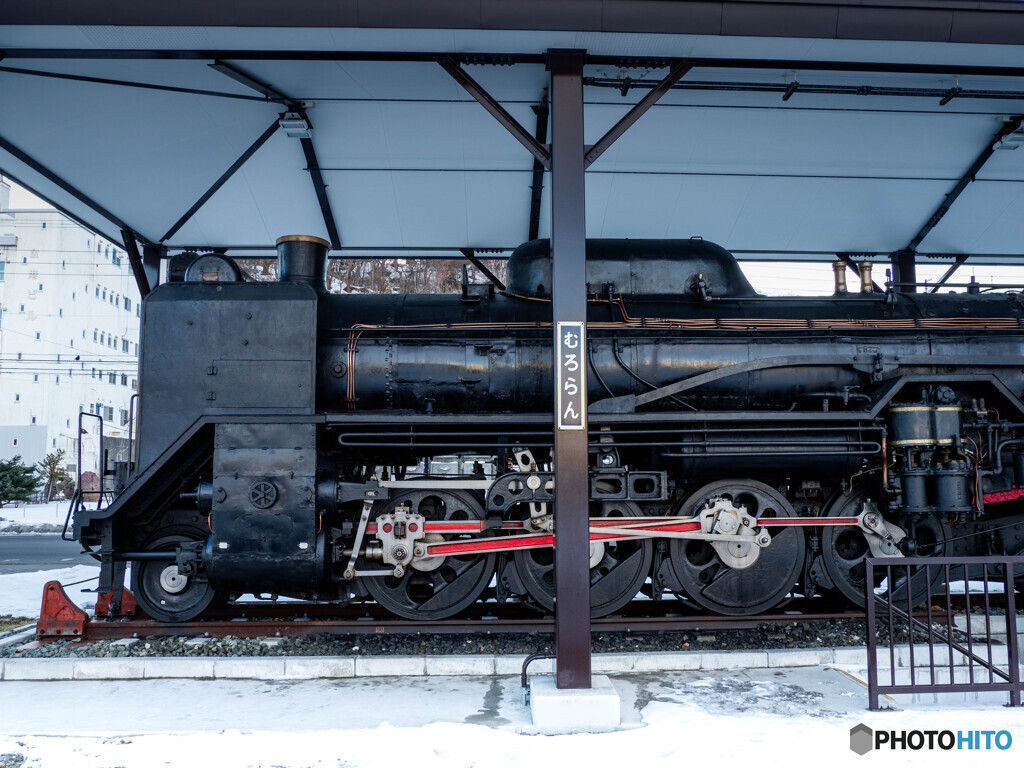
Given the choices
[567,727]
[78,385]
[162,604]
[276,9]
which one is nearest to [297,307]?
[276,9]

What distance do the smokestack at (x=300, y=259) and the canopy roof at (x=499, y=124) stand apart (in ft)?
4.95

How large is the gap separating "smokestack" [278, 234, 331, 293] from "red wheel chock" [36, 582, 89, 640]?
346 cm

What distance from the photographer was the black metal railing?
471cm

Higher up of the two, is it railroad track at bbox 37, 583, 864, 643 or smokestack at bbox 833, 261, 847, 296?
smokestack at bbox 833, 261, 847, 296

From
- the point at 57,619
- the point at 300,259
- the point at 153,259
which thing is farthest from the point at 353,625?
the point at 153,259

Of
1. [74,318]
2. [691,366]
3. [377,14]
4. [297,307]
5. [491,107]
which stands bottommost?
[691,366]

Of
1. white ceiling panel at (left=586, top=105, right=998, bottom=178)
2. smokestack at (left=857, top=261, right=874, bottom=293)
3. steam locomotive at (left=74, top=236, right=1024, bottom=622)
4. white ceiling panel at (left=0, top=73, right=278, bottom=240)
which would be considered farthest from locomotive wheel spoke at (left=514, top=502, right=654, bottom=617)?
white ceiling panel at (left=0, top=73, right=278, bottom=240)

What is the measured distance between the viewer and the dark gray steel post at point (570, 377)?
15.8 feet

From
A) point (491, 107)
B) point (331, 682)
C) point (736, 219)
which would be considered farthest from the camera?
point (736, 219)

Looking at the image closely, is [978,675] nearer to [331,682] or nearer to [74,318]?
[331,682]

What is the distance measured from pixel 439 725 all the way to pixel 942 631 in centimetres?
470

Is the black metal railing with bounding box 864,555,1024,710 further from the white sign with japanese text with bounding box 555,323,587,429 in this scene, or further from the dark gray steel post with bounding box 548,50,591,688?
the white sign with japanese text with bounding box 555,323,587,429

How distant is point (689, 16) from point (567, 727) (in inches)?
185

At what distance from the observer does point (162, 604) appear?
6.77m
